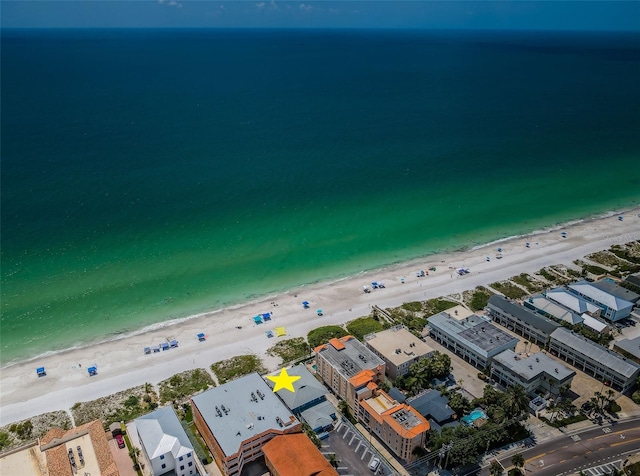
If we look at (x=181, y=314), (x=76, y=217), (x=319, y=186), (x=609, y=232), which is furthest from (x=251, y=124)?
(x=609, y=232)

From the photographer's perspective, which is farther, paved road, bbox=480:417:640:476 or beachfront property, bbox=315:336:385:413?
beachfront property, bbox=315:336:385:413

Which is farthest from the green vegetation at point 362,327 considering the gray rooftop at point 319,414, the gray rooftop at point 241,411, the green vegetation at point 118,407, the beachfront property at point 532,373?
the green vegetation at point 118,407

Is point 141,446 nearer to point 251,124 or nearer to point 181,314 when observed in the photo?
point 181,314

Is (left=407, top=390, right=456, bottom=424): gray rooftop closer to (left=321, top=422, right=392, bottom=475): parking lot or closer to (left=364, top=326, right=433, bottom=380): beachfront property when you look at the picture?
(left=364, top=326, right=433, bottom=380): beachfront property

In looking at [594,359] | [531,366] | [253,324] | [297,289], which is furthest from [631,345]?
[253,324]

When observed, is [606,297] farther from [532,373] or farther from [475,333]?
[532,373]

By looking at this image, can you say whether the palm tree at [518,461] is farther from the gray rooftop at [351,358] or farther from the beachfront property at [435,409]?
the gray rooftop at [351,358]

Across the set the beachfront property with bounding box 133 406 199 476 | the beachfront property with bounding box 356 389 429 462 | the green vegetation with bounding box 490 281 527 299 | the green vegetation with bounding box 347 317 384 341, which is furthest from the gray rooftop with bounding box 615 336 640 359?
the beachfront property with bounding box 133 406 199 476
